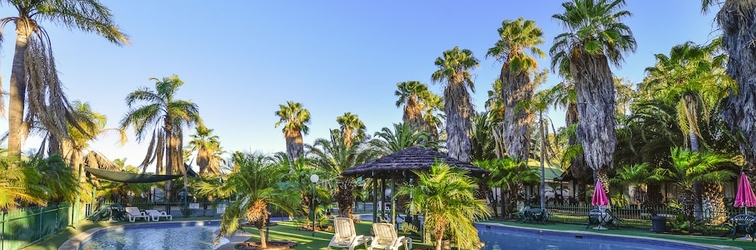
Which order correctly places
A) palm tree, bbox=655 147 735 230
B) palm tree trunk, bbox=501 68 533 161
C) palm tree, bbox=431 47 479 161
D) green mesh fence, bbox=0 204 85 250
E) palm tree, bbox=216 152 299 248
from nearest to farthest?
green mesh fence, bbox=0 204 85 250
palm tree, bbox=216 152 299 248
palm tree, bbox=655 147 735 230
palm tree trunk, bbox=501 68 533 161
palm tree, bbox=431 47 479 161

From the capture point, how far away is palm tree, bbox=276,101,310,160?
38.0 meters

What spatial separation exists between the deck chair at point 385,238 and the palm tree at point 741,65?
38.6 feet

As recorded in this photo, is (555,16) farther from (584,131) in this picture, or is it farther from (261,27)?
(261,27)

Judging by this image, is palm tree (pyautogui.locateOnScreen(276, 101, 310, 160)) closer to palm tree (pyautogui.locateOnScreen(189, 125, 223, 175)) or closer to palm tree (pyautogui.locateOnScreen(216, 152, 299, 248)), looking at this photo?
palm tree (pyautogui.locateOnScreen(189, 125, 223, 175))

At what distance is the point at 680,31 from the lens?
2133cm

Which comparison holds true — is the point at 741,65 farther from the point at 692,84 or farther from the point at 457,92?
the point at 457,92

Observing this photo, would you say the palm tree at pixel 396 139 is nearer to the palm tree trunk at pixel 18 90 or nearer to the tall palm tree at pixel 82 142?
the tall palm tree at pixel 82 142

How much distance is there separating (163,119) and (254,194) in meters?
17.3

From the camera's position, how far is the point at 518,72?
24.2 metres

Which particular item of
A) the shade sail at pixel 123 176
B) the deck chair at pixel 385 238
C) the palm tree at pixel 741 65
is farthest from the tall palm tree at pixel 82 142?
the palm tree at pixel 741 65

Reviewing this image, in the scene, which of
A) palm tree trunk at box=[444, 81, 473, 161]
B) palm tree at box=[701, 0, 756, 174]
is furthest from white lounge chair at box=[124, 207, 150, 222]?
→ palm tree at box=[701, 0, 756, 174]

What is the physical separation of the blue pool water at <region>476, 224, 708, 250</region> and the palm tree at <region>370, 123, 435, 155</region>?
8703 mm

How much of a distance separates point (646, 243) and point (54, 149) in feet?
68.6

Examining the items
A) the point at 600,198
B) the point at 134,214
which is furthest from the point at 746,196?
the point at 134,214
